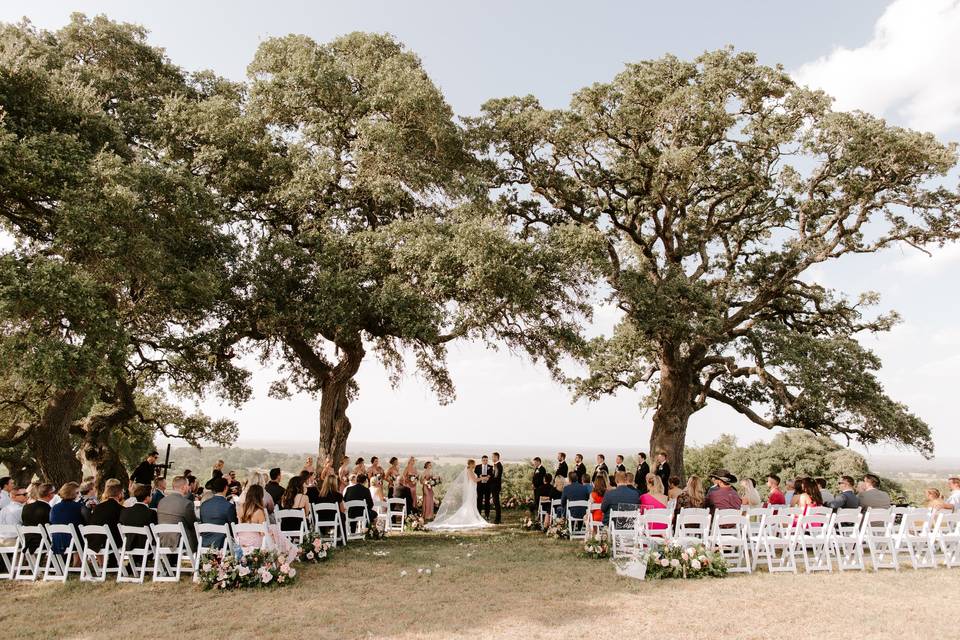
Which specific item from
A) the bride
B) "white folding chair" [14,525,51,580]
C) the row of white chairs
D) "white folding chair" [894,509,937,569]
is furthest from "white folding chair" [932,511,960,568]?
"white folding chair" [14,525,51,580]

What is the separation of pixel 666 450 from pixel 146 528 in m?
15.2

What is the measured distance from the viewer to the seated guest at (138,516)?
8.92 metres

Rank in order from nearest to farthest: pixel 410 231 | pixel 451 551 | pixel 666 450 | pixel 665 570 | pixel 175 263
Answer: pixel 665 570 < pixel 451 551 < pixel 175 263 < pixel 410 231 < pixel 666 450

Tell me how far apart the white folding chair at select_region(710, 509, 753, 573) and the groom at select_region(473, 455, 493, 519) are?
24.7 feet

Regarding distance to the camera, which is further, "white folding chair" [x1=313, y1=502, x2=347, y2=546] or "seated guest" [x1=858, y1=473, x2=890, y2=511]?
"white folding chair" [x1=313, y1=502, x2=347, y2=546]

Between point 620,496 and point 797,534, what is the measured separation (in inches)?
104

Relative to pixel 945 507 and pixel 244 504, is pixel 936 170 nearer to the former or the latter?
pixel 945 507

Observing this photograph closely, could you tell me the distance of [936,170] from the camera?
17172 mm

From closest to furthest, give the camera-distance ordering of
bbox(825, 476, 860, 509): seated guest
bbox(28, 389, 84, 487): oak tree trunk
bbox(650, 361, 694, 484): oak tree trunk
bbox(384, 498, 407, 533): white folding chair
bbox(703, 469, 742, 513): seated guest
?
bbox(703, 469, 742, 513): seated guest
bbox(825, 476, 860, 509): seated guest
bbox(384, 498, 407, 533): white folding chair
bbox(28, 389, 84, 487): oak tree trunk
bbox(650, 361, 694, 484): oak tree trunk

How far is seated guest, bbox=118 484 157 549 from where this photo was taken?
8.92 metres

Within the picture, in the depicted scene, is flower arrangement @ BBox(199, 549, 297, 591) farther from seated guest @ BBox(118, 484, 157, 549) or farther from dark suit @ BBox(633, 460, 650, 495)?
dark suit @ BBox(633, 460, 650, 495)

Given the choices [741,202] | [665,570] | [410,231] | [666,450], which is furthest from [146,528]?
[741,202]

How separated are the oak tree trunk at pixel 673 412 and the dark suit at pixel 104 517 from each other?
49.7 feet

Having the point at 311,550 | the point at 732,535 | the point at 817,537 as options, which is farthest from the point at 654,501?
the point at 311,550
